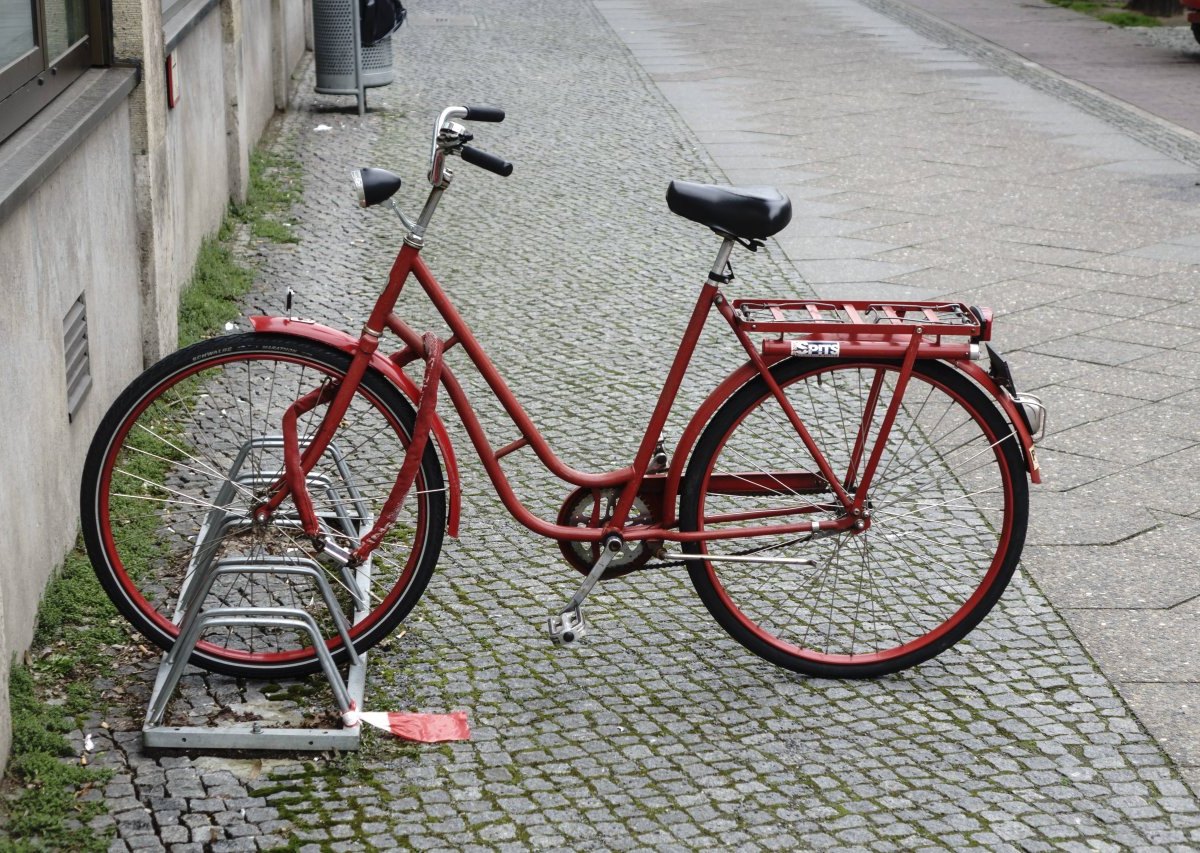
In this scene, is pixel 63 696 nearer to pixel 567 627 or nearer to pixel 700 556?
pixel 567 627

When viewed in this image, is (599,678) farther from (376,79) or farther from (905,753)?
(376,79)

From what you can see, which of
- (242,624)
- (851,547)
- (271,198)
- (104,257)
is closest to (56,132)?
(104,257)

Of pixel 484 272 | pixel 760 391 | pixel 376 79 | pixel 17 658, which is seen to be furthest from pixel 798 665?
pixel 376 79

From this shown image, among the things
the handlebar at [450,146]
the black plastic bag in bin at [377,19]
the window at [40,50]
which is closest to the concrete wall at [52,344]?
the window at [40,50]

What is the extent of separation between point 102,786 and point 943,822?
183cm

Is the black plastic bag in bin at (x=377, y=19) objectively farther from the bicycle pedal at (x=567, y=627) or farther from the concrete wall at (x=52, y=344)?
the bicycle pedal at (x=567, y=627)

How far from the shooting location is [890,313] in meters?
3.99

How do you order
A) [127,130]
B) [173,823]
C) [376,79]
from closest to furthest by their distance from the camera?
[173,823]
[127,130]
[376,79]

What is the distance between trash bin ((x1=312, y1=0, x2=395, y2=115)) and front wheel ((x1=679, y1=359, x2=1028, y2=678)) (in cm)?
723

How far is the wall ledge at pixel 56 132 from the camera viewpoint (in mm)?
4008

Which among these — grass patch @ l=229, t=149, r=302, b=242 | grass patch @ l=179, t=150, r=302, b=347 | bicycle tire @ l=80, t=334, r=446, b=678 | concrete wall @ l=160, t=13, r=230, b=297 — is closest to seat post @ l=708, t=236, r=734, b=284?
bicycle tire @ l=80, t=334, r=446, b=678

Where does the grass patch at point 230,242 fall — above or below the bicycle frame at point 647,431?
below

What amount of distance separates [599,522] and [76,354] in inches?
70.4

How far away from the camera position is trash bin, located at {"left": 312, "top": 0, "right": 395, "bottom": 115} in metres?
11.5
